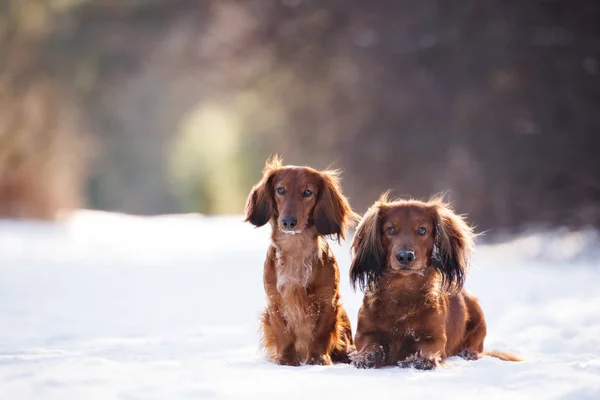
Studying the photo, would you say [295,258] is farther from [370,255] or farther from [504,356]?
[504,356]

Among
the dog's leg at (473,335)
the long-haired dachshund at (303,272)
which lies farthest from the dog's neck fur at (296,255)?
the dog's leg at (473,335)

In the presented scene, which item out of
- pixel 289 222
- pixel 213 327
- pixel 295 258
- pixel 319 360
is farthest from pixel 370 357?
pixel 213 327

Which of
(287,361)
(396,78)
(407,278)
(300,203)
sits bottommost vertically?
(287,361)

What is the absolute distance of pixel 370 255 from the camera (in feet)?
14.6

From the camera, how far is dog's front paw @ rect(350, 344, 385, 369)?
168 inches

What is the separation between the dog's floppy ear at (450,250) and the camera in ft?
14.7

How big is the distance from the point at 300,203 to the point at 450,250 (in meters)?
0.81

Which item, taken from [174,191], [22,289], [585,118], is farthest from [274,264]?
[174,191]

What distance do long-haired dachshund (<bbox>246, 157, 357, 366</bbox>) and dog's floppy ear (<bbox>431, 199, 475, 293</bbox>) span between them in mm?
522

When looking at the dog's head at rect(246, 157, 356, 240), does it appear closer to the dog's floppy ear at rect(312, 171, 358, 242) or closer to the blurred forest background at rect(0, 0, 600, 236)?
the dog's floppy ear at rect(312, 171, 358, 242)

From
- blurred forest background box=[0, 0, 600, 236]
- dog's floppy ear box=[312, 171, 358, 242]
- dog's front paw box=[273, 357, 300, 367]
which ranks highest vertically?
blurred forest background box=[0, 0, 600, 236]

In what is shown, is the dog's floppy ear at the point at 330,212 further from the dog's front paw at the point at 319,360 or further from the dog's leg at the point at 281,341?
the dog's front paw at the point at 319,360

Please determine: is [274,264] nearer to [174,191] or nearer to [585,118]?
[585,118]

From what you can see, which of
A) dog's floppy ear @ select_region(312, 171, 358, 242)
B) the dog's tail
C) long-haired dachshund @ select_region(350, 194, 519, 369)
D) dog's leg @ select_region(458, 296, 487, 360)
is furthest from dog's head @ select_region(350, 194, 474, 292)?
the dog's tail
